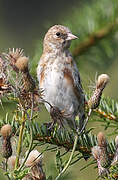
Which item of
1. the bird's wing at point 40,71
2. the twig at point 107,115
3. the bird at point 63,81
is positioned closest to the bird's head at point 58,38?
the bird at point 63,81

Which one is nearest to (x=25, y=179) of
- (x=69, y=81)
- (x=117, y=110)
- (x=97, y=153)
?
(x=97, y=153)

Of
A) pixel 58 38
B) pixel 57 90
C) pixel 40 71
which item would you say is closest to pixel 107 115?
pixel 57 90

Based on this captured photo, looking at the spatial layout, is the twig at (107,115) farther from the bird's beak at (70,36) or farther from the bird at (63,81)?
the bird's beak at (70,36)

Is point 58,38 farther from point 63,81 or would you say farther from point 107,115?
point 107,115

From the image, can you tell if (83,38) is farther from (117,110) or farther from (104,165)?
(104,165)

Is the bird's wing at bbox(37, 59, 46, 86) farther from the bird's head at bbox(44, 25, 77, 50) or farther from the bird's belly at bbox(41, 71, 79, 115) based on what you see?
the bird's head at bbox(44, 25, 77, 50)

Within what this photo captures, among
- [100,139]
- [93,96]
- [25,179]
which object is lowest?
[25,179]

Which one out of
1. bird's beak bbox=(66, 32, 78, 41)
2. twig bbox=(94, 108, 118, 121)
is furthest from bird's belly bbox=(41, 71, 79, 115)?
twig bbox=(94, 108, 118, 121)
